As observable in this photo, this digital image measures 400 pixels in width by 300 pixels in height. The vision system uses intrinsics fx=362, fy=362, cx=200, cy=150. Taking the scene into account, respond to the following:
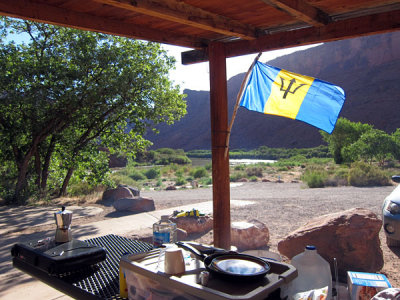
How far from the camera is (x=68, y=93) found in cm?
934

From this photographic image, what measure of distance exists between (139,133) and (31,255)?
9.14 metres

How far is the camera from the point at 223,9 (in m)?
3.39

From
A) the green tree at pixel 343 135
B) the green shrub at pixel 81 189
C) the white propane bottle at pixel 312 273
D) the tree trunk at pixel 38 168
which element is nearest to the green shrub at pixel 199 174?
the green tree at pixel 343 135

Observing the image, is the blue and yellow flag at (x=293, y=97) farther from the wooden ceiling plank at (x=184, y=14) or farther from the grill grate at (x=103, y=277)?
the grill grate at (x=103, y=277)

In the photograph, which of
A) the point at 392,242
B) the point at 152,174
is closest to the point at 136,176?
the point at 152,174

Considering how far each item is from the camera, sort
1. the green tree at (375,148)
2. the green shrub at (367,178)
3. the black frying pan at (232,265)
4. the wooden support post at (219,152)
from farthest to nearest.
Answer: the green tree at (375,148) < the green shrub at (367,178) < the wooden support post at (219,152) < the black frying pan at (232,265)

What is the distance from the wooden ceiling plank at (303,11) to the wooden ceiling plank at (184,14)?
26.3 inches

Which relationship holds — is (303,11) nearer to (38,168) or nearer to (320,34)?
(320,34)

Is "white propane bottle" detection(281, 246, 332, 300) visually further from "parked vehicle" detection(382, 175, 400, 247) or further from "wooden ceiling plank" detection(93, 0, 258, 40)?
"parked vehicle" detection(382, 175, 400, 247)

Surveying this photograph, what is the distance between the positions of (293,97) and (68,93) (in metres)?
6.99

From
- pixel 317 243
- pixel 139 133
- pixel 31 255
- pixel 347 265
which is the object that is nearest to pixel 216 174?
pixel 317 243

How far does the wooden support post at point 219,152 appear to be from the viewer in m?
4.17

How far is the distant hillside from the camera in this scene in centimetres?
6369

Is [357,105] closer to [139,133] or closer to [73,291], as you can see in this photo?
[139,133]
